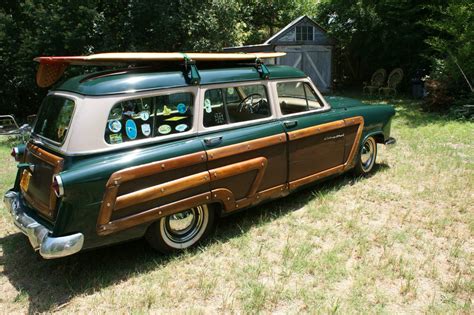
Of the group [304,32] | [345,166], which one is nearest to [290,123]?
[345,166]

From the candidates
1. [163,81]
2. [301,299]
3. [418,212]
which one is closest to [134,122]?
[163,81]

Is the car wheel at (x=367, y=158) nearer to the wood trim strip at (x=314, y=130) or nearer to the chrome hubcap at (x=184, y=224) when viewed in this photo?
the wood trim strip at (x=314, y=130)

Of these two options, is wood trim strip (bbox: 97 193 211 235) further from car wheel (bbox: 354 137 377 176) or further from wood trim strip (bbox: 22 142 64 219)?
car wheel (bbox: 354 137 377 176)

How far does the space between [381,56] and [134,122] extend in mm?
14760

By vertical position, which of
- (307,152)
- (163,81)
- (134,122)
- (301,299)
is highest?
(163,81)

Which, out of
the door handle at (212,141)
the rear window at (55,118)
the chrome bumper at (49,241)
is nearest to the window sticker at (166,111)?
the door handle at (212,141)

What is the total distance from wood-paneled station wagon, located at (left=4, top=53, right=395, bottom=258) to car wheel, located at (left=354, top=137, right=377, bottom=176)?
3.52 ft

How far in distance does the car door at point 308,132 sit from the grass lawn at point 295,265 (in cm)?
45

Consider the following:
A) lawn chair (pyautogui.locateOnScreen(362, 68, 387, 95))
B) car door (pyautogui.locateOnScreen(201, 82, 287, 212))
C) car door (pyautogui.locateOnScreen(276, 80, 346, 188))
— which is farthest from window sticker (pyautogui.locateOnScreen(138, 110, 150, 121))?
lawn chair (pyautogui.locateOnScreen(362, 68, 387, 95))

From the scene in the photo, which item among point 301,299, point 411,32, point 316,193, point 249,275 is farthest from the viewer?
point 411,32

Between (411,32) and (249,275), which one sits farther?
(411,32)

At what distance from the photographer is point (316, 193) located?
17.1 ft

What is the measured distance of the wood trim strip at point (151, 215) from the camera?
3.23 m

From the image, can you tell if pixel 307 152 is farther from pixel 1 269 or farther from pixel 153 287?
pixel 1 269
